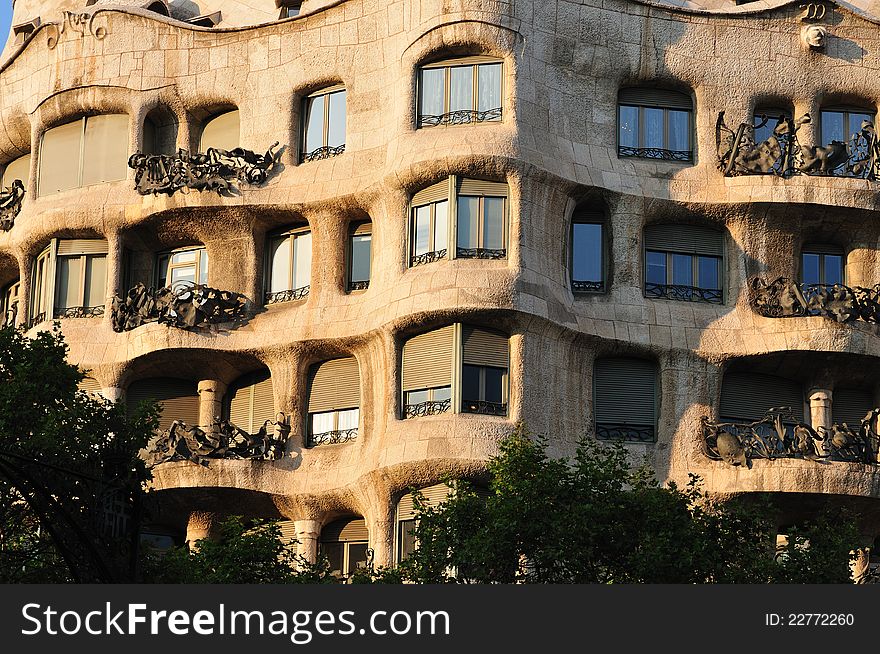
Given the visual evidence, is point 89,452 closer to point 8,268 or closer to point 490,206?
point 490,206

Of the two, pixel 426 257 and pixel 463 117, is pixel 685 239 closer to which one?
pixel 463 117

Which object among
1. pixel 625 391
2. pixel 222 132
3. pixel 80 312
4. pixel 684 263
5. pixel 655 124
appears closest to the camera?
pixel 625 391

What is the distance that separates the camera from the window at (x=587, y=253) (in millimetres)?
49000

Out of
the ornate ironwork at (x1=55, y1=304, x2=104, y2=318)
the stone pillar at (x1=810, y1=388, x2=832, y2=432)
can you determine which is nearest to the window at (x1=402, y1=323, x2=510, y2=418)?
the stone pillar at (x1=810, y1=388, x2=832, y2=432)

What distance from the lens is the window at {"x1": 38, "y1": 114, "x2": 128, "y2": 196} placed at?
173ft

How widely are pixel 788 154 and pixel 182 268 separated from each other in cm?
1439

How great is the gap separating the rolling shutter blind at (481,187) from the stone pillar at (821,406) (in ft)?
28.0

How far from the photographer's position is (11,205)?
54125 mm

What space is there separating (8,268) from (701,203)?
1738 cm

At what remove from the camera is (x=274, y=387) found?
163ft

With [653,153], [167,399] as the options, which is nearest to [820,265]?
[653,153]

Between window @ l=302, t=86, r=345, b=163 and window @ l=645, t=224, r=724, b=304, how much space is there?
24.4ft

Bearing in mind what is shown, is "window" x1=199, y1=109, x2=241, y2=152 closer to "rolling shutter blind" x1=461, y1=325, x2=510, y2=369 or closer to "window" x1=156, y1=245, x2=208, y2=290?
"window" x1=156, y1=245, x2=208, y2=290

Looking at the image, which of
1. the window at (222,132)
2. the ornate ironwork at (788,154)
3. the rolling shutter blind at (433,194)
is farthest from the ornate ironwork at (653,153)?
the window at (222,132)
